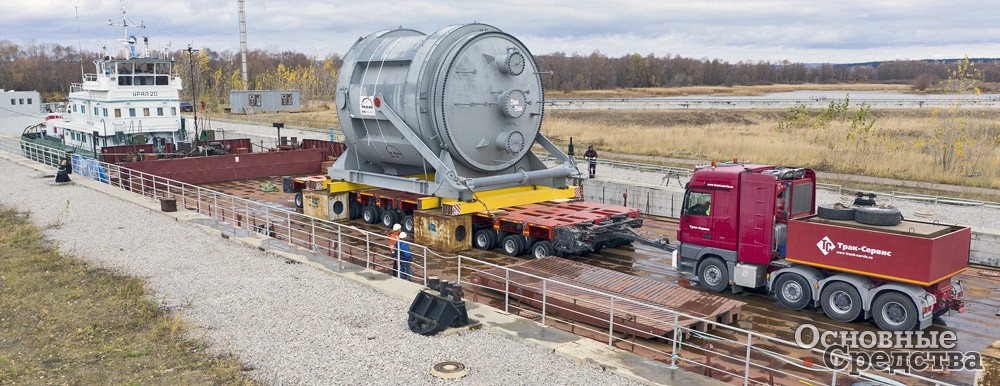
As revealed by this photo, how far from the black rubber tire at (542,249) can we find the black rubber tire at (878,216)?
21.2ft

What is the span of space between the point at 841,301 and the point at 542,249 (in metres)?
6.49

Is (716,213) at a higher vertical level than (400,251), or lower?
higher

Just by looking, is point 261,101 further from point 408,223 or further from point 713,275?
point 713,275

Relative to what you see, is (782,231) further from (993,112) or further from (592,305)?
(993,112)

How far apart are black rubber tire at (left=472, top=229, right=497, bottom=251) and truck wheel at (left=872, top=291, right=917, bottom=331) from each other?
8.77m

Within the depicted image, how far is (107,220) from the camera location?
20.2 m

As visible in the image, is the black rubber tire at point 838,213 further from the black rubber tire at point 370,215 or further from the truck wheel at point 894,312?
the black rubber tire at point 370,215

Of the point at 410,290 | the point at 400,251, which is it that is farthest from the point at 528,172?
the point at 410,290

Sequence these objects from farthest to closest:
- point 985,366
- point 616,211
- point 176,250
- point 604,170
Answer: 1. point 604,170
2. point 616,211
3. point 176,250
4. point 985,366

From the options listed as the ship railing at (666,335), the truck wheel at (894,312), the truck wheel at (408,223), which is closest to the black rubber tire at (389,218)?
the truck wheel at (408,223)

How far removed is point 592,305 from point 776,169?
510cm

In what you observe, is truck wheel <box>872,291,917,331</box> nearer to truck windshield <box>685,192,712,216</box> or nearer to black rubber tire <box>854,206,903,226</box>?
black rubber tire <box>854,206,903,226</box>

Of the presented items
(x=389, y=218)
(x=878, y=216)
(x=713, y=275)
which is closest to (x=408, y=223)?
(x=389, y=218)

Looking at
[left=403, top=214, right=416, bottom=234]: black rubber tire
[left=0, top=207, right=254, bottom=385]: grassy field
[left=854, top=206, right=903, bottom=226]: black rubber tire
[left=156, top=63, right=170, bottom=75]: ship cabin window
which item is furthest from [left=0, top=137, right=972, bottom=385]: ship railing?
[left=156, top=63, right=170, bottom=75]: ship cabin window
